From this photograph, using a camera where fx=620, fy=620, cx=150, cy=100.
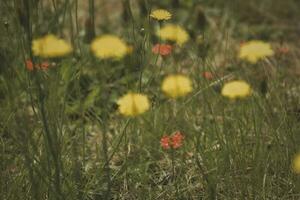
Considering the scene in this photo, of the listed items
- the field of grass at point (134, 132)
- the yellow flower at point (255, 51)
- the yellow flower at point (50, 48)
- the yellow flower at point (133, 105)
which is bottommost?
the field of grass at point (134, 132)

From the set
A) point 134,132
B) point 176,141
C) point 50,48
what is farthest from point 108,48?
point 134,132

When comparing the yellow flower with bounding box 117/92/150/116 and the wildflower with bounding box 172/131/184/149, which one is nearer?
the yellow flower with bounding box 117/92/150/116

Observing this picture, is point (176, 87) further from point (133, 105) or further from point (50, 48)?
point (50, 48)

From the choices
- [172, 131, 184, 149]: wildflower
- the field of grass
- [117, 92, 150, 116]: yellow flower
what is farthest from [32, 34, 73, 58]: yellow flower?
[172, 131, 184, 149]: wildflower

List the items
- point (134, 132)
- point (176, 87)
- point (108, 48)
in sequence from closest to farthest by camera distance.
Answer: point (108, 48), point (176, 87), point (134, 132)

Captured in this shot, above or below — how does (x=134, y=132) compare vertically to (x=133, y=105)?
below

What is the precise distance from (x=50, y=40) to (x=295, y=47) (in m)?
1.80

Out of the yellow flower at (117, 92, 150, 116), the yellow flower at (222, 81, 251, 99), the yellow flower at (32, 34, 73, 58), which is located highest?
the yellow flower at (32, 34, 73, 58)

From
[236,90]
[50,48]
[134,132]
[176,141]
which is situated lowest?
[134,132]

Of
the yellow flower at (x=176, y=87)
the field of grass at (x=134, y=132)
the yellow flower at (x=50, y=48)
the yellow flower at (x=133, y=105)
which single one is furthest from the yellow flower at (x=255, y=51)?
the yellow flower at (x=50, y=48)

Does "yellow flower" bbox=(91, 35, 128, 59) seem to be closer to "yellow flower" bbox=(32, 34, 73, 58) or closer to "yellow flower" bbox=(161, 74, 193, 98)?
"yellow flower" bbox=(32, 34, 73, 58)

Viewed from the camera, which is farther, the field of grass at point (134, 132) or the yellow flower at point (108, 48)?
the field of grass at point (134, 132)

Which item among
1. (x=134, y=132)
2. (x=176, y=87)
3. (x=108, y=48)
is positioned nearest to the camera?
(x=108, y=48)

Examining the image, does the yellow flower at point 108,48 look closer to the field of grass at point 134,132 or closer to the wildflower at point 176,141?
the field of grass at point 134,132
